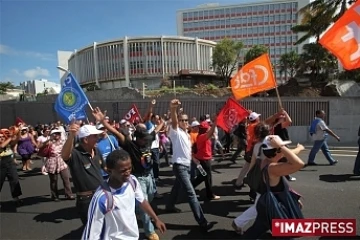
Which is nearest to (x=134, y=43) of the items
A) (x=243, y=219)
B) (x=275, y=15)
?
(x=275, y=15)

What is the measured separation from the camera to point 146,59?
243ft

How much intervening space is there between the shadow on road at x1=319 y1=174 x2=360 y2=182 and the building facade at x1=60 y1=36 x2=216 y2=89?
65.1 m

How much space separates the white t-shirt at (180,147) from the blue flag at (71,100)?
2.33m

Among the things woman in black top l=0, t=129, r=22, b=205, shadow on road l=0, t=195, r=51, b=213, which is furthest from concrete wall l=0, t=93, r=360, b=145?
woman in black top l=0, t=129, r=22, b=205

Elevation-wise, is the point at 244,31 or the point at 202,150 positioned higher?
the point at 244,31

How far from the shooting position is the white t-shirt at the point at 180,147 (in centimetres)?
483

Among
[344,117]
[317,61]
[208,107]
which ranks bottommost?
[344,117]

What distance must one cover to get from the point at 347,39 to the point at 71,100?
16.8ft

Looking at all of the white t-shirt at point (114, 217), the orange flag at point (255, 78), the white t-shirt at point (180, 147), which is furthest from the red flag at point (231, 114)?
the white t-shirt at point (114, 217)

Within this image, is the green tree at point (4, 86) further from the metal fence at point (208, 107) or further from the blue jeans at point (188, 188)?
the blue jeans at point (188, 188)

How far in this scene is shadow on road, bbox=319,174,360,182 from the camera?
702cm

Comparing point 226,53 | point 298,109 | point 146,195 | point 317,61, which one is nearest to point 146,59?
point 226,53

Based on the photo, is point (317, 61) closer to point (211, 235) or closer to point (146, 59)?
point (211, 235)

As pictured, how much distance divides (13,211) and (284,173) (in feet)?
17.9
